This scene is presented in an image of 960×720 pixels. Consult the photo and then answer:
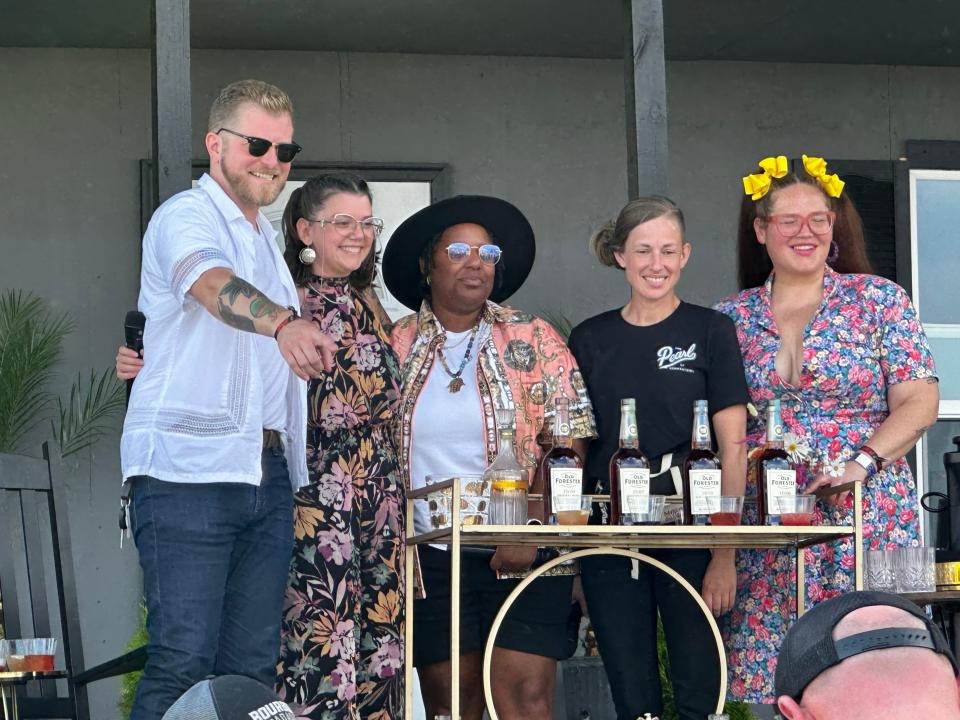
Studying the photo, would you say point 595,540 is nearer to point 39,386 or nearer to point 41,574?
point 41,574

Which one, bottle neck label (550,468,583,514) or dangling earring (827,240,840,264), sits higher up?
dangling earring (827,240,840,264)

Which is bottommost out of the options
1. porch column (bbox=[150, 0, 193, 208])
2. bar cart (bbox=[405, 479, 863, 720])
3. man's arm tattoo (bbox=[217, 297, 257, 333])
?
bar cart (bbox=[405, 479, 863, 720])

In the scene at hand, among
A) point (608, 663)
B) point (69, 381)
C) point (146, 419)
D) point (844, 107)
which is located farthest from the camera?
point (844, 107)

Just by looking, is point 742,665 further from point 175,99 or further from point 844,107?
point 844,107

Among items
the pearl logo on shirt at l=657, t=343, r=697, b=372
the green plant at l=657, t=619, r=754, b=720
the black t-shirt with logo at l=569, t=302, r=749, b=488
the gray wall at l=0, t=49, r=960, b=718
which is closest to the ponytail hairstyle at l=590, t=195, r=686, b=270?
the black t-shirt with logo at l=569, t=302, r=749, b=488

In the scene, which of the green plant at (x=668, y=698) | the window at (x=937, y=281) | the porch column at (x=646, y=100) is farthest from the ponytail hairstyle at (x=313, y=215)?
the window at (x=937, y=281)

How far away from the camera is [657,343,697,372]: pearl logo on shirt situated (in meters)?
3.64

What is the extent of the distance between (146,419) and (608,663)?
4.40 feet

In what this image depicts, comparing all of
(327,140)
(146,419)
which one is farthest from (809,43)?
(146,419)

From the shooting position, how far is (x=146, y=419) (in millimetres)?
3051

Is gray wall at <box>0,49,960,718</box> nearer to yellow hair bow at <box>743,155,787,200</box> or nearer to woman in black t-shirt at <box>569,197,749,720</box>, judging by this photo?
yellow hair bow at <box>743,155,787,200</box>

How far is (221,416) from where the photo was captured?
3086mm

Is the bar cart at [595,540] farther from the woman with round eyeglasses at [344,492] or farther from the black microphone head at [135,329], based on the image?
the black microphone head at [135,329]

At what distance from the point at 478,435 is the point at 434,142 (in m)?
3.12
